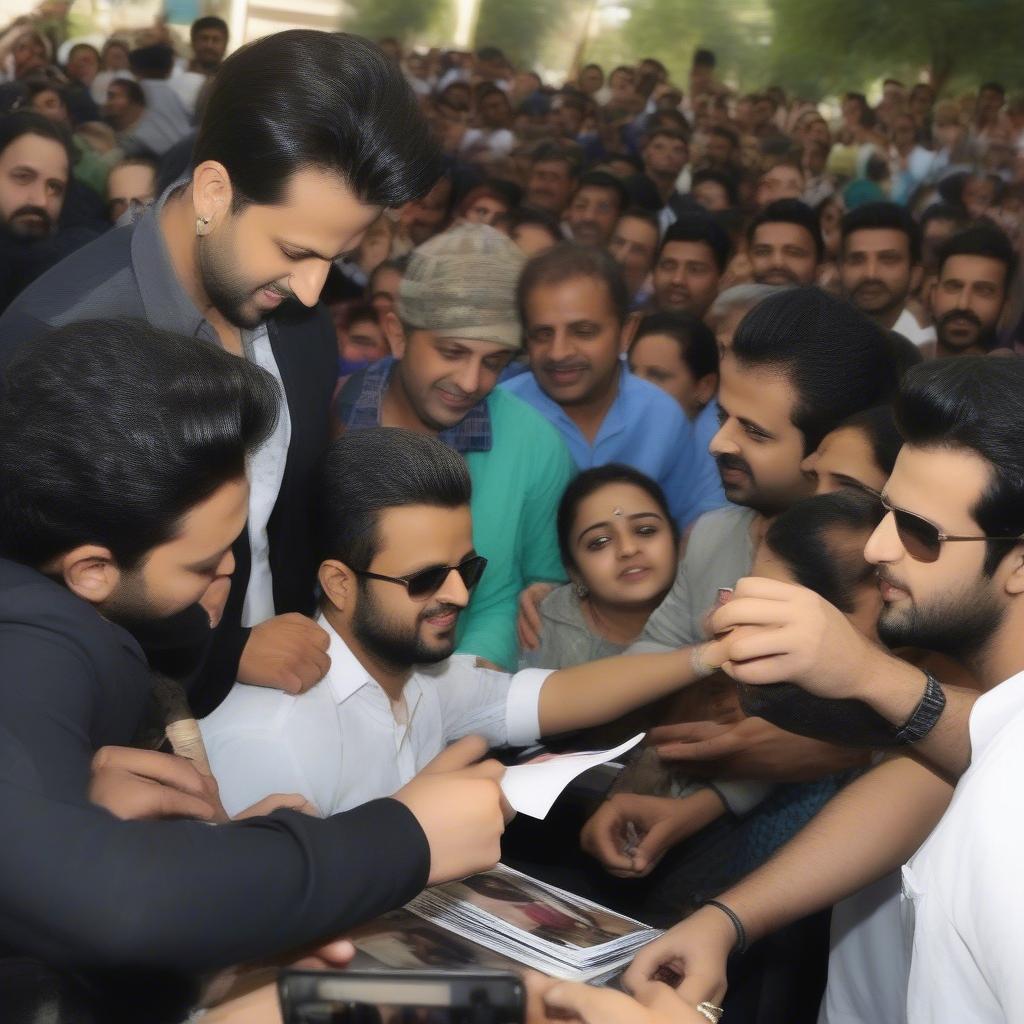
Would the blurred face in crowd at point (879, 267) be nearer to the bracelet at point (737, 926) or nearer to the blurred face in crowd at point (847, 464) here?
the blurred face in crowd at point (847, 464)

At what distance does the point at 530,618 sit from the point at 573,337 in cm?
80

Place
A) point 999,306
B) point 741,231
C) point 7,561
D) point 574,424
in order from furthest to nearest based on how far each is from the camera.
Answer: point 741,231, point 999,306, point 574,424, point 7,561

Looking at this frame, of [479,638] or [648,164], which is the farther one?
[648,164]

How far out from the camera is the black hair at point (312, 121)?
1.88 m

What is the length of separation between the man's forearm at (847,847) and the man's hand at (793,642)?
0.90 ft

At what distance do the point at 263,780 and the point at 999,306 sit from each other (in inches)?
141

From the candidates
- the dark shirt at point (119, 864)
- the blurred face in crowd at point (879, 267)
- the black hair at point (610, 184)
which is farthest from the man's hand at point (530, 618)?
the black hair at point (610, 184)

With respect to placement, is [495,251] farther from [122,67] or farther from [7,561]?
[122,67]

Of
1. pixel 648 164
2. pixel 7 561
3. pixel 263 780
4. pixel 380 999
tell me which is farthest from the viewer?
pixel 648 164

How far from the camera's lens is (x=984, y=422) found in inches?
A: 61.6

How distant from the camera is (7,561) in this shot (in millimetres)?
1315

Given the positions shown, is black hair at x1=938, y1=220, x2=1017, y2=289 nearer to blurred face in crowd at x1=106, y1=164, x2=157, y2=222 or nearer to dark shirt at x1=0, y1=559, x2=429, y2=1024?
blurred face in crowd at x1=106, y1=164, x2=157, y2=222

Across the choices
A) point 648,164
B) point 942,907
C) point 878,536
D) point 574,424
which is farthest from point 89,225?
point 942,907

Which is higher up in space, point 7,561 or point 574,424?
point 7,561
